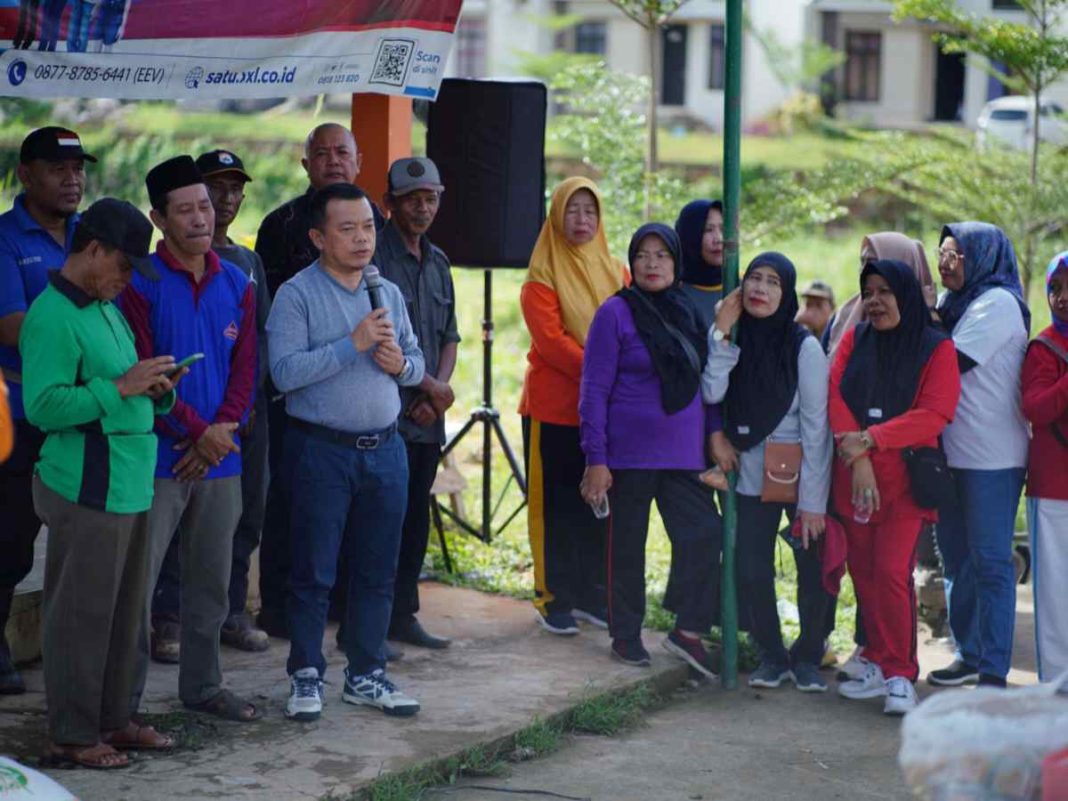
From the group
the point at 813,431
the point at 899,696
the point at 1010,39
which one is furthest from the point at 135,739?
the point at 1010,39

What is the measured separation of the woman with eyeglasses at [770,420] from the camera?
632 centimetres

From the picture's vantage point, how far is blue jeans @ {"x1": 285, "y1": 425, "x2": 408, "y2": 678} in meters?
5.55

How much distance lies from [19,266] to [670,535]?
2795 millimetres

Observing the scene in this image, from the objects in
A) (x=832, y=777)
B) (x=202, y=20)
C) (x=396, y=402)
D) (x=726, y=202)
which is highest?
(x=202, y=20)

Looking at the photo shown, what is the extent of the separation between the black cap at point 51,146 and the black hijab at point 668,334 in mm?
2195

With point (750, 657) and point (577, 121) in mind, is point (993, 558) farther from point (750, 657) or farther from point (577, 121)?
point (577, 121)

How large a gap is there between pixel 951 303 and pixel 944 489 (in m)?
0.86

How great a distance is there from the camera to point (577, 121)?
34.9ft

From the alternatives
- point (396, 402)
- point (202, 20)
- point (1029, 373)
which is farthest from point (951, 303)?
point (202, 20)

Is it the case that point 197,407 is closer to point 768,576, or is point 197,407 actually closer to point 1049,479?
point 768,576

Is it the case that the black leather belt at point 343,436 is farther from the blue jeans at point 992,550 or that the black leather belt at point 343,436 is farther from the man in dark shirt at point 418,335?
the blue jeans at point 992,550

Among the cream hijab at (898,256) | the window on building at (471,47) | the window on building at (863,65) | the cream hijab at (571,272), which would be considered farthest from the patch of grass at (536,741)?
the window on building at (471,47)

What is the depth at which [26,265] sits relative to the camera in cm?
560

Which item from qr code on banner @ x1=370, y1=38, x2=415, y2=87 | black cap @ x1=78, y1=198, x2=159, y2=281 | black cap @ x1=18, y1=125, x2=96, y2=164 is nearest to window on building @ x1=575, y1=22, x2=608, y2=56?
qr code on banner @ x1=370, y1=38, x2=415, y2=87
